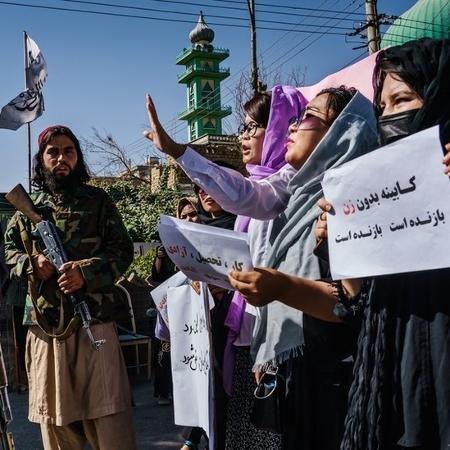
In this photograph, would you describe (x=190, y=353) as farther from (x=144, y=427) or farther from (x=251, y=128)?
(x=144, y=427)

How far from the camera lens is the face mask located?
141 centimetres

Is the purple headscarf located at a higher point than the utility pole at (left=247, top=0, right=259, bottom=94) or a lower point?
lower

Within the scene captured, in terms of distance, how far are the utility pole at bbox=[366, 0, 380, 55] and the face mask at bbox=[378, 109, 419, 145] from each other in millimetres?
13685

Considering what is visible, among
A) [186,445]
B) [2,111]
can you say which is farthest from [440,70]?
[2,111]

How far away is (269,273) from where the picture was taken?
59.1 inches

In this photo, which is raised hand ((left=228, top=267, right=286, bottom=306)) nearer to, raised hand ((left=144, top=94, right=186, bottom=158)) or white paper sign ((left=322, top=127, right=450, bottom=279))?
white paper sign ((left=322, top=127, right=450, bottom=279))

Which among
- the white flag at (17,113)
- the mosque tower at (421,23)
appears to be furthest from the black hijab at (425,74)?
the mosque tower at (421,23)

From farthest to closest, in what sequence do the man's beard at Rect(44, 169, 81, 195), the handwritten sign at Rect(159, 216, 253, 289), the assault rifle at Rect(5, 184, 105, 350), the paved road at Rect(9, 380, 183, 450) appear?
1. the paved road at Rect(9, 380, 183, 450)
2. the man's beard at Rect(44, 169, 81, 195)
3. the assault rifle at Rect(5, 184, 105, 350)
4. the handwritten sign at Rect(159, 216, 253, 289)

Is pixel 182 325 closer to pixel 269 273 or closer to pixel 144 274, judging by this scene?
pixel 269 273

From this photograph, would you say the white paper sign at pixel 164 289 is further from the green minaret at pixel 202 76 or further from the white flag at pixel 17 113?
the green minaret at pixel 202 76

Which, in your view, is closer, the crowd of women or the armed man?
the crowd of women

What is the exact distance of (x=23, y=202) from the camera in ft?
9.13

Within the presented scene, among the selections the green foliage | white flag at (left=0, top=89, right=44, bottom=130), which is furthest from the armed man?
the green foliage

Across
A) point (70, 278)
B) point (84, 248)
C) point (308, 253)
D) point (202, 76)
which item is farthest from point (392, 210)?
point (202, 76)
